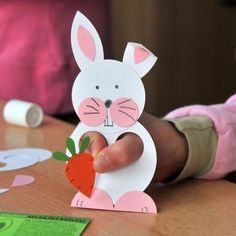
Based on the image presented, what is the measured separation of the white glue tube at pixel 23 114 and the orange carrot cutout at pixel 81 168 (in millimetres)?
351

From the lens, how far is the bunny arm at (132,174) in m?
0.57

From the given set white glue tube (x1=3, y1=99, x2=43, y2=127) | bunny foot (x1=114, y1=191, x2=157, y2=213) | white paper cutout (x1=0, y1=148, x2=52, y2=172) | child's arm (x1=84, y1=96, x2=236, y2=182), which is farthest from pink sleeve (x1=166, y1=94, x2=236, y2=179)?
white glue tube (x1=3, y1=99, x2=43, y2=127)

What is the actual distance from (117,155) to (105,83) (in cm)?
7

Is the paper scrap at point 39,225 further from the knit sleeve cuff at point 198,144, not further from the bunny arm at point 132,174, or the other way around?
the knit sleeve cuff at point 198,144

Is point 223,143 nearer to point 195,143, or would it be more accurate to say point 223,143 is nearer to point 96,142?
point 195,143

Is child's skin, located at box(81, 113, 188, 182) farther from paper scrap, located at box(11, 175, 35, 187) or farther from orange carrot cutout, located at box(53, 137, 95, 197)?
paper scrap, located at box(11, 175, 35, 187)

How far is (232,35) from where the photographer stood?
2.55 meters

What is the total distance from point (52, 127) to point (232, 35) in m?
1.81

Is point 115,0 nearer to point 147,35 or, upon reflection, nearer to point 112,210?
point 147,35

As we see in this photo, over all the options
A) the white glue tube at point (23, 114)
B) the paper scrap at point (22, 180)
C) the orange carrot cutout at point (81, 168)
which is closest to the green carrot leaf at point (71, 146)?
the orange carrot cutout at point (81, 168)

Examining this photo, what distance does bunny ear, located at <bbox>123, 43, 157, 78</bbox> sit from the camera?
Answer: 1.77 ft

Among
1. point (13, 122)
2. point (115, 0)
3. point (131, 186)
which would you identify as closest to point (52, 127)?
point (13, 122)

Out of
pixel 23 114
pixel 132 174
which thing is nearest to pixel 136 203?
pixel 132 174

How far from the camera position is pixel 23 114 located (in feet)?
2.99
